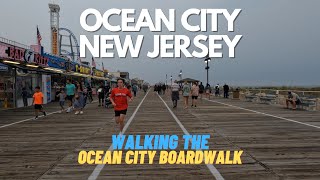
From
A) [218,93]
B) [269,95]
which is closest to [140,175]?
[269,95]

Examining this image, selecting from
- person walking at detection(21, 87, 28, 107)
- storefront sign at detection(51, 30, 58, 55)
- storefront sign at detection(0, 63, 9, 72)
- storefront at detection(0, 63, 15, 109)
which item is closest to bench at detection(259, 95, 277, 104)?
person walking at detection(21, 87, 28, 107)

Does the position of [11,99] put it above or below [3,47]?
below

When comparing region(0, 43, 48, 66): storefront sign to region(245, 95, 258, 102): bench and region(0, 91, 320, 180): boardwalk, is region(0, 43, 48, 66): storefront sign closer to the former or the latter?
region(0, 91, 320, 180): boardwalk

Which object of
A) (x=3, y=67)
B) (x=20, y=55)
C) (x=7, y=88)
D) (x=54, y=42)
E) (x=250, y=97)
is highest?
(x=54, y=42)

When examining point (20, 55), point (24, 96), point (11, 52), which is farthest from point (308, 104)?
point (24, 96)

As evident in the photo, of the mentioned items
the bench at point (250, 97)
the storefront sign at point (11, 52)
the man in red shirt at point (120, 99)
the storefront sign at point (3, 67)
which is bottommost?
the bench at point (250, 97)

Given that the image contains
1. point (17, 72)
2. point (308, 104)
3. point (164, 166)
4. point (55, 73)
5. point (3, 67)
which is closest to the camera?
point (164, 166)

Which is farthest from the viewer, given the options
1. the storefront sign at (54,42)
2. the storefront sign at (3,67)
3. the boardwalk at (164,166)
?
the storefront sign at (54,42)

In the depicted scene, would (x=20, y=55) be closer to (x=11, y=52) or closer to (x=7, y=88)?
(x=11, y=52)

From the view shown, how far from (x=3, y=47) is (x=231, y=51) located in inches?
530

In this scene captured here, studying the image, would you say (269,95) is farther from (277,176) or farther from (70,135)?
(277,176)

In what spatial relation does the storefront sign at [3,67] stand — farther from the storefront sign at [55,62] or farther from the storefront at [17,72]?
the storefront sign at [55,62]

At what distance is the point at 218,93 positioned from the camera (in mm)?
49625

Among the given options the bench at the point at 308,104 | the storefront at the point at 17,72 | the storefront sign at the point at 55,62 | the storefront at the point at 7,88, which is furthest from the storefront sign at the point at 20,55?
the bench at the point at 308,104
